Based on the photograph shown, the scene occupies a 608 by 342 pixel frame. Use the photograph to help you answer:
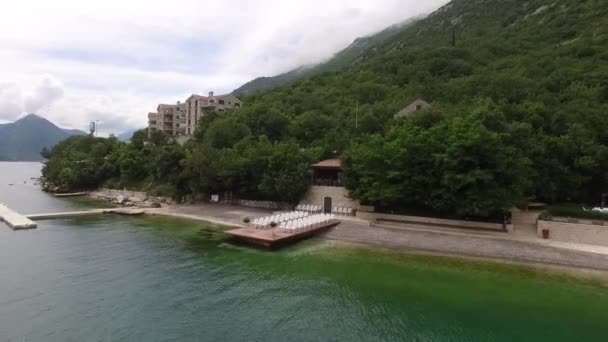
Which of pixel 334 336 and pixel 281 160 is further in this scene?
pixel 281 160

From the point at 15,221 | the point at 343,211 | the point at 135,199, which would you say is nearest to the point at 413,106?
the point at 343,211

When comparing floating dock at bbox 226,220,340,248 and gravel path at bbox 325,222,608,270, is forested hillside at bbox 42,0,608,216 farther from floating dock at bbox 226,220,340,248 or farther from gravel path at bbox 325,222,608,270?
floating dock at bbox 226,220,340,248

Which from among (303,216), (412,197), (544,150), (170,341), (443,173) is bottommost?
(170,341)

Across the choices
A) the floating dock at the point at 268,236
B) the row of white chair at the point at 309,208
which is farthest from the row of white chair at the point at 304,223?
the row of white chair at the point at 309,208

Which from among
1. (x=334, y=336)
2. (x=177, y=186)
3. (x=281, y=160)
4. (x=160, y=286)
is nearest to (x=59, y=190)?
(x=177, y=186)

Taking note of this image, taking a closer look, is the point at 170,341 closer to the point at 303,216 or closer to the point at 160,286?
the point at 160,286

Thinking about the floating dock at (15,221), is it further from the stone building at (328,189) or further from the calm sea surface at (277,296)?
the stone building at (328,189)
